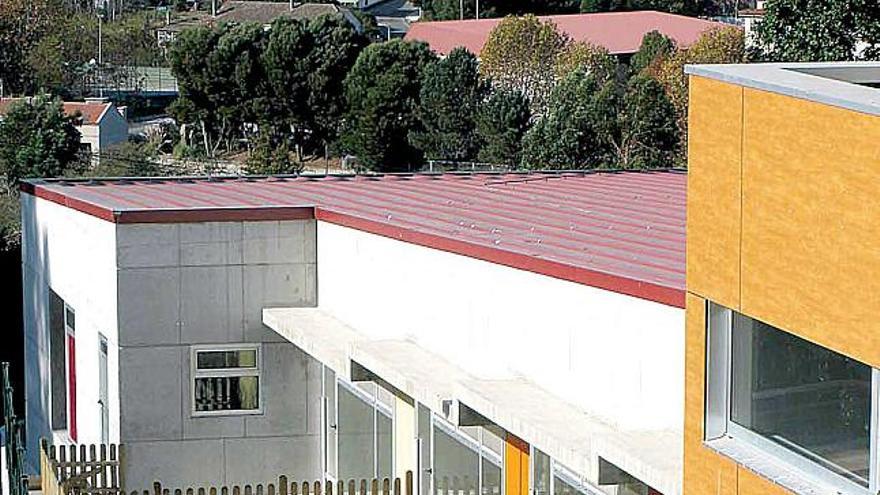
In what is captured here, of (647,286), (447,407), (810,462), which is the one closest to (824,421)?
(810,462)

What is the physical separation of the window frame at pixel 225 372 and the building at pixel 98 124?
47.5 m

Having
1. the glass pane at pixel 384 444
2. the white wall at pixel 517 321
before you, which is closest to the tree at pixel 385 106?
the white wall at pixel 517 321

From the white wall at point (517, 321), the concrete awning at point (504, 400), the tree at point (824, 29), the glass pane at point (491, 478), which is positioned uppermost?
the tree at point (824, 29)

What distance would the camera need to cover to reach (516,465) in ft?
37.9

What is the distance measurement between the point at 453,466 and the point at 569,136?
40855mm

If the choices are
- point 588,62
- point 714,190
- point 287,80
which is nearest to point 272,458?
point 714,190

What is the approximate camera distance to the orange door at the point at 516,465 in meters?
11.4

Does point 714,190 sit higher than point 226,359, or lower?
higher

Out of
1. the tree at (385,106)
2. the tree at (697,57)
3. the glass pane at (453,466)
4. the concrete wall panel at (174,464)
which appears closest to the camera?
the glass pane at (453,466)

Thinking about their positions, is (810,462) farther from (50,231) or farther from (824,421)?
(50,231)

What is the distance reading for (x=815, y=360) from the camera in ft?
22.3

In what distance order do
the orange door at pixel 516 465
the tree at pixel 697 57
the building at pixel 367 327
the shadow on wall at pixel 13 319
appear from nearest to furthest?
the building at pixel 367 327 < the orange door at pixel 516 465 < the shadow on wall at pixel 13 319 < the tree at pixel 697 57

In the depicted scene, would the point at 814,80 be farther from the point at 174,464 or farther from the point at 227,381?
the point at 174,464

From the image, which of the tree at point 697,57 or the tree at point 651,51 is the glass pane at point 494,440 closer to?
the tree at point 697,57
